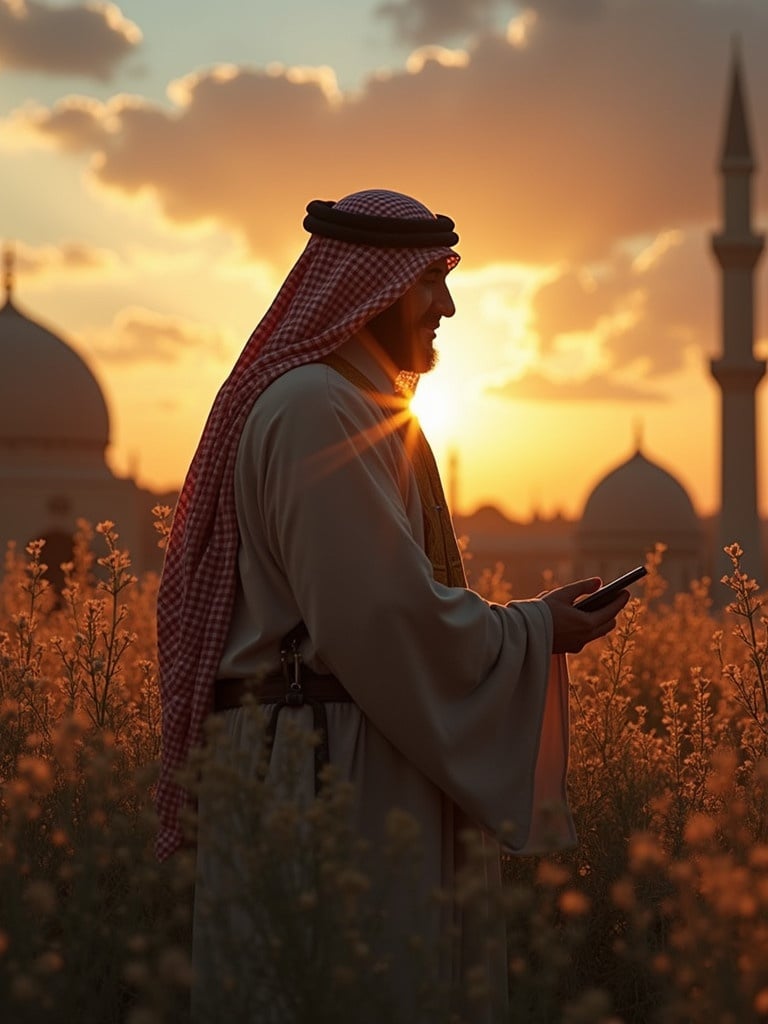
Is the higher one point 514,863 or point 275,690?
point 275,690

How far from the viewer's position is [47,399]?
114 ft

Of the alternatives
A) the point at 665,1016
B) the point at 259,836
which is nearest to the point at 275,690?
the point at 259,836

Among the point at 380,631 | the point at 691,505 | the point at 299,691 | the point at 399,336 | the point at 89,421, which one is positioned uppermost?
the point at 89,421

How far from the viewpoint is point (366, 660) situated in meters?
2.89

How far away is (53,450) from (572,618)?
1294 inches

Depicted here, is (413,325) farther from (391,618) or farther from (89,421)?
(89,421)

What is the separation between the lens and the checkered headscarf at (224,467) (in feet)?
10.2

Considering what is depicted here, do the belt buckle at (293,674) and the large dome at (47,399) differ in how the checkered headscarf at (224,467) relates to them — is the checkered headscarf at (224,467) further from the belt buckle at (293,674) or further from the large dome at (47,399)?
the large dome at (47,399)

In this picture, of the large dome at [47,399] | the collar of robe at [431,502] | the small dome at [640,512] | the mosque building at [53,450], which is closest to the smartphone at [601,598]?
the collar of robe at [431,502]

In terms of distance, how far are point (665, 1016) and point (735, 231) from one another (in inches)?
1329

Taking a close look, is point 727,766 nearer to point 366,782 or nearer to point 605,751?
point 366,782

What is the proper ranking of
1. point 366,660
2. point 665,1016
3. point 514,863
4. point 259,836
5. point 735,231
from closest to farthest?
point 665,1016, point 259,836, point 366,660, point 514,863, point 735,231

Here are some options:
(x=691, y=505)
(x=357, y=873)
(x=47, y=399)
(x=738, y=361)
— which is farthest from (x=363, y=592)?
(x=691, y=505)

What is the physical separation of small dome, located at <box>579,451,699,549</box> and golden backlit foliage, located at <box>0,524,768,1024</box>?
122 feet
